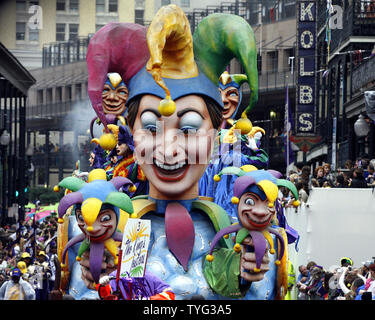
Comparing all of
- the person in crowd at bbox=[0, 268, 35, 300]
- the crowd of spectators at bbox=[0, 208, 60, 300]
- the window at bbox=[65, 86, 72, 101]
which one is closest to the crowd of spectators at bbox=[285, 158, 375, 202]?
the crowd of spectators at bbox=[0, 208, 60, 300]

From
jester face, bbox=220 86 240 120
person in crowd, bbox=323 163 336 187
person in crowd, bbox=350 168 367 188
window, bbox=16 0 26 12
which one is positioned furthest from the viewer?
window, bbox=16 0 26 12

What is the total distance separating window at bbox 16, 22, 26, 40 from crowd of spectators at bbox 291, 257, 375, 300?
84.0 ft

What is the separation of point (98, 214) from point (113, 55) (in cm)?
142

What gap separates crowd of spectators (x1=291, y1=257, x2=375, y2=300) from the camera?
9.79 metres

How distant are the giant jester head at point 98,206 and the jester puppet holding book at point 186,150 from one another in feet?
0.55

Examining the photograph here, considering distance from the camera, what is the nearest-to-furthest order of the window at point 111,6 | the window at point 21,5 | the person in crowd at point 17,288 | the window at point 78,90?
the person in crowd at point 17,288 < the window at point 111,6 < the window at point 21,5 < the window at point 78,90

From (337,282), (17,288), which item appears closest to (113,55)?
(337,282)

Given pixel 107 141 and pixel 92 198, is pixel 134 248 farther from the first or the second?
pixel 107 141

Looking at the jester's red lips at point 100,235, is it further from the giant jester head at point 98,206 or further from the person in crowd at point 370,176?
the person in crowd at point 370,176

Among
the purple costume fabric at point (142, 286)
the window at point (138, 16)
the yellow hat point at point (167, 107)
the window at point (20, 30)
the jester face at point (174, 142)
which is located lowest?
the purple costume fabric at point (142, 286)

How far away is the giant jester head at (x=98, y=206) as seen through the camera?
6910 mm

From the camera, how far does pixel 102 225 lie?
6988 millimetres

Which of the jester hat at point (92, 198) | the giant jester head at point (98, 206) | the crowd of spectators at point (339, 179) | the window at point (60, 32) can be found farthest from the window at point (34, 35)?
the giant jester head at point (98, 206)

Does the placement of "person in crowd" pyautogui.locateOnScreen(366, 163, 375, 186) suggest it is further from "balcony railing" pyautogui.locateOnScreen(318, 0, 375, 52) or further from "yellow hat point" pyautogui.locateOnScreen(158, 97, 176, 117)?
"yellow hat point" pyautogui.locateOnScreen(158, 97, 176, 117)
